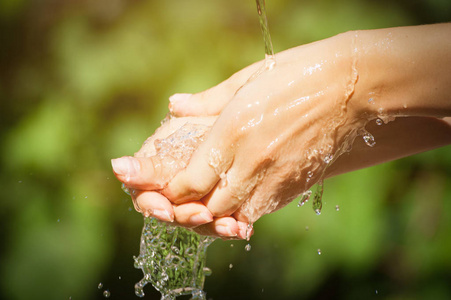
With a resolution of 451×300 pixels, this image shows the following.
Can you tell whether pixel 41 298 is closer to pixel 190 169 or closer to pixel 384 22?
pixel 190 169

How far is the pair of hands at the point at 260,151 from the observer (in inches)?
30.8

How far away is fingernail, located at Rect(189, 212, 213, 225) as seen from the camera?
31.5 inches

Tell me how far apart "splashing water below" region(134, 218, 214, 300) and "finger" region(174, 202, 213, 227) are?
0.44 feet

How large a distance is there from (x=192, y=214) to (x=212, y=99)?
1.00 feet

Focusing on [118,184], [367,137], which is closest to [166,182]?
[367,137]

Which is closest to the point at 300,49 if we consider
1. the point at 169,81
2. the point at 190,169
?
the point at 190,169

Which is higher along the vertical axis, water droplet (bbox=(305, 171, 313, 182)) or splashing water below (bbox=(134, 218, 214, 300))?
water droplet (bbox=(305, 171, 313, 182))

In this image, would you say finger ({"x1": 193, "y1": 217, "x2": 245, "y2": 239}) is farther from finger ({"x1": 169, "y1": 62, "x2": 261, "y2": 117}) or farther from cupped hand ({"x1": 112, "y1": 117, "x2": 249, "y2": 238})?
finger ({"x1": 169, "y1": 62, "x2": 261, "y2": 117})

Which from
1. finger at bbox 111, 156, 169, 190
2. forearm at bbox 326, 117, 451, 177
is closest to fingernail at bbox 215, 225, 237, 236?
finger at bbox 111, 156, 169, 190

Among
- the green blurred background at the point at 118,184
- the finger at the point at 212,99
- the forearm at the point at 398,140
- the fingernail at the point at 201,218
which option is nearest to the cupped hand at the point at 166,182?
the fingernail at the point at 201,218

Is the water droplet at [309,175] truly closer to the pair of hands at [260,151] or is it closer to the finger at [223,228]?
the pair of hands at [260,151]

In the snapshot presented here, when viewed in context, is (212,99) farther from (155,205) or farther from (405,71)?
(405,71)

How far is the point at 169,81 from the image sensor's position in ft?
5.15

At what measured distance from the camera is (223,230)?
0.82m
